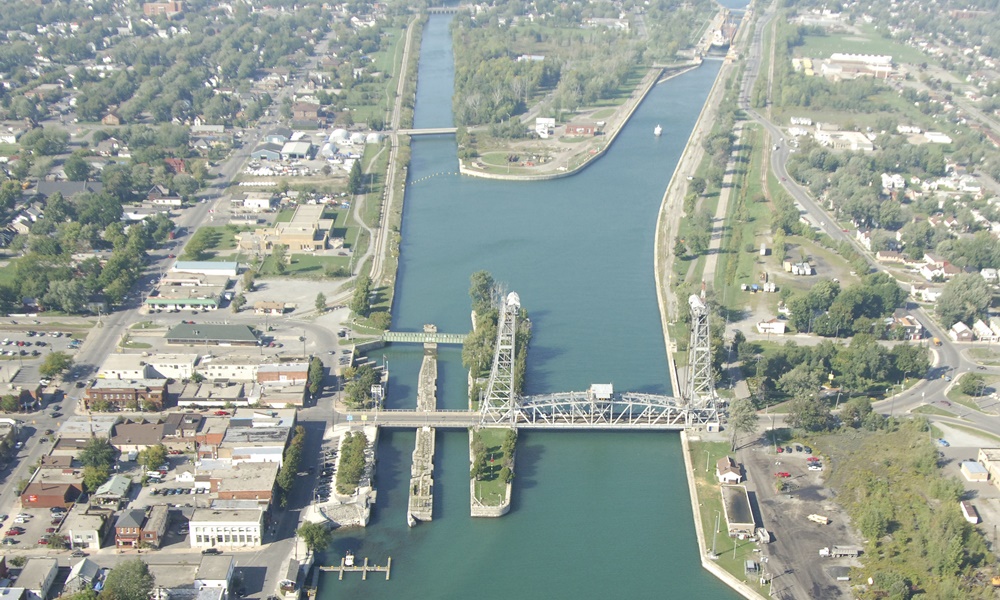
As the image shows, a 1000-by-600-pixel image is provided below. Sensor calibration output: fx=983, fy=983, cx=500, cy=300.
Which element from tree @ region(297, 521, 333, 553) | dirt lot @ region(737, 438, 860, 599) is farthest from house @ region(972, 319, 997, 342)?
tree @ region(297, 521, 333, 553)

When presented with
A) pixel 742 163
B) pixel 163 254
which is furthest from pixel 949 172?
pixel 163 254

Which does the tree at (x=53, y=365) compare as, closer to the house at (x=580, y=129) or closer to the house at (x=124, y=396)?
the house at (x=124, y=396)

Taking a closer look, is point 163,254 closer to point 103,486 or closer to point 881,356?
point 103,486

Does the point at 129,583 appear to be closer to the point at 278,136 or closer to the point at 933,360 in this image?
the point at 933,360

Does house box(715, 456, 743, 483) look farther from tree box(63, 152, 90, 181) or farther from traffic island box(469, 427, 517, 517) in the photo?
tree box(63, 152, 90, 181)

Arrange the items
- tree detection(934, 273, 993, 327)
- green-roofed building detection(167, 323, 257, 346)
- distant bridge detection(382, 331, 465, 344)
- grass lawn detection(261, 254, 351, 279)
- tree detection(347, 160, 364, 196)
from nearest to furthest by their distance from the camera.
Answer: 1. green-roofed building detection(167, 323, 257, 346)
2. distant bridge detection(382, 331, 465, 344)
3. tree detection(934, 273, 993, 327)
4. grass lawn detection(261, 254, 351, 279)
5. tree detection(347, 160, 364, 196)

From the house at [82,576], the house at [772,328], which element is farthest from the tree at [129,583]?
the house at [772,328]

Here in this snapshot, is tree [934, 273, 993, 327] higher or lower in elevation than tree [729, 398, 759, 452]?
lower
